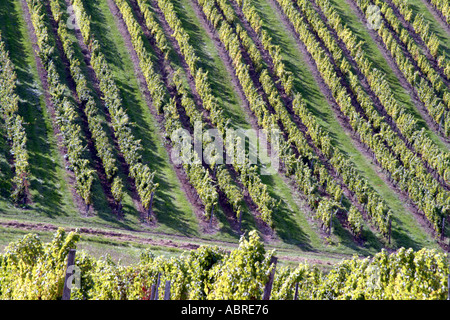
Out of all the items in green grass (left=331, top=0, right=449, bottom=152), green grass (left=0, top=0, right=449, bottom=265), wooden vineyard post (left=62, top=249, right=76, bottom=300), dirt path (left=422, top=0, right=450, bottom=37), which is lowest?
wooden vineyard post (left=62, top=249, right=76, bottom=300)

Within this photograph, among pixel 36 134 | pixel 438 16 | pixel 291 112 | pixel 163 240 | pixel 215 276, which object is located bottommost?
pixel 215 276

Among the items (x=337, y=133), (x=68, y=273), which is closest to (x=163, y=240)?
(x=68, y=273)

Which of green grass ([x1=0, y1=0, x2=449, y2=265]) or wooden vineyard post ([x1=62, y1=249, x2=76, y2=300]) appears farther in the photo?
green grass ([x1=0, y1=0, x2=449, y2=265])

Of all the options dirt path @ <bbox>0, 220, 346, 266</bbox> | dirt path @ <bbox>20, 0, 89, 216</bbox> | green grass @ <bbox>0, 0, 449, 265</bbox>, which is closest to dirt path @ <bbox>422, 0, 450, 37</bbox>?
green grass @ <bbox>0, 0, 449, 265</bbox>

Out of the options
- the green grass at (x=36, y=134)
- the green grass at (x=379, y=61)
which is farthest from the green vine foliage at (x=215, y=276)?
the green grass at (x=379, y=61)

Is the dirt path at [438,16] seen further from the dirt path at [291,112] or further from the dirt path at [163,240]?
the dirt path at [163,240]

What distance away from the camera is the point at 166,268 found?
2402 centimetres

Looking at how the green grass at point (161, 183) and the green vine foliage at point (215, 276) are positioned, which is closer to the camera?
the green vine foliage at point (215, 276)

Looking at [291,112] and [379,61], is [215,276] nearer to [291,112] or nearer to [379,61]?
[291,112]

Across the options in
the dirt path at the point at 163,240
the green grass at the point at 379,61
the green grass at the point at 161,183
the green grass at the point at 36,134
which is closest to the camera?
the dirt path at the point at 163,240

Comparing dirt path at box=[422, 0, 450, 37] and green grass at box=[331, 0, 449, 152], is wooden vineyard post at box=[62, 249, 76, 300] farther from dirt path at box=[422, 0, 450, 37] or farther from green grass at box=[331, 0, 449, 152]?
dirt path at box=[422, 0, 450, 37]

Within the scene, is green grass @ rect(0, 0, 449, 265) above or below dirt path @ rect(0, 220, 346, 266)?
above
